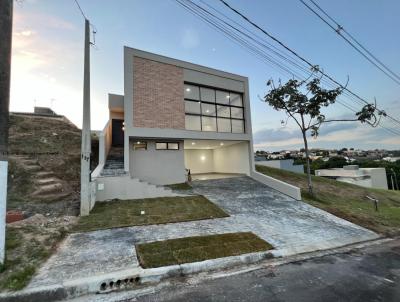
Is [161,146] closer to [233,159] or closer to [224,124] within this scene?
[224,124]

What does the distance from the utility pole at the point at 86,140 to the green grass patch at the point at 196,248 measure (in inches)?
137

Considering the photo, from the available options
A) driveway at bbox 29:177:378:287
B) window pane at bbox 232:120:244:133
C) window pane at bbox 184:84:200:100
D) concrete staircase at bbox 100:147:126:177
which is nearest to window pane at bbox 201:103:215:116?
window pane at bbox 184:84:200:100

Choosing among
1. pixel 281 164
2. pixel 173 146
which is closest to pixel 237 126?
pixel 173 146

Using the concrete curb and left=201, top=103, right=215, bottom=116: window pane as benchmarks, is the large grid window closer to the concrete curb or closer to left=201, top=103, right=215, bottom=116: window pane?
left=201, top=103, right=215, bottom=116: window pane

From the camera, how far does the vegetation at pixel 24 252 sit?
356 cm

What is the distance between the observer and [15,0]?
4559 mm

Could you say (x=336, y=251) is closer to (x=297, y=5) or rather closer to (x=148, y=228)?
(x=148, y=228)

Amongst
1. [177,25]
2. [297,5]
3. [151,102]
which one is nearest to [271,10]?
[297,5]

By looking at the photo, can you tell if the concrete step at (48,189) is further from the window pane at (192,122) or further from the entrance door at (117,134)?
the entrance door at (117,134)

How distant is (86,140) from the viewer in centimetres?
790

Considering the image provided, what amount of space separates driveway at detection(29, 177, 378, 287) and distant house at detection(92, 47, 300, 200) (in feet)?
9.18

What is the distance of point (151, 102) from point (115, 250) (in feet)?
30.9

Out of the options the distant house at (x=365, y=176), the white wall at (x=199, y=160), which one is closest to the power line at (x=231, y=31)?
the white wall at (x=199, y=160)

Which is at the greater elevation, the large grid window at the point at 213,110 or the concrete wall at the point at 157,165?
the large grid window at the point at 213,110
